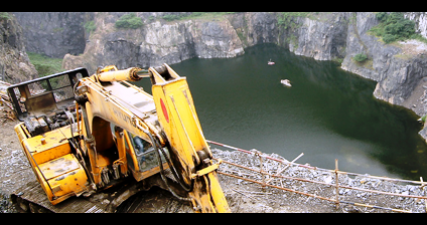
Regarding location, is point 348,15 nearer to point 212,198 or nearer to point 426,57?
point 426,57

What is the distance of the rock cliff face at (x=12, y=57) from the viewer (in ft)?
83.0

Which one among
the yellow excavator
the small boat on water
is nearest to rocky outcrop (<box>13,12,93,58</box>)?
the small boat on water

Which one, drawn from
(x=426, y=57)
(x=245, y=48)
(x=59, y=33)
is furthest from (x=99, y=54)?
(x=426, y=57)

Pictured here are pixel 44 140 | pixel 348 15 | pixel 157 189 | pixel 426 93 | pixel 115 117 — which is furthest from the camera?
pixel 348 15

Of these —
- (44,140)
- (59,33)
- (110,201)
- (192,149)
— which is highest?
(59,33)

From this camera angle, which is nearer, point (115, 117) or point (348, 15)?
point (115, 117)

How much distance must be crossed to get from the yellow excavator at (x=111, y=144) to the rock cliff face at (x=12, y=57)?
1792 cm

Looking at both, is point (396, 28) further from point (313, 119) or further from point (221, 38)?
point (221, 38)

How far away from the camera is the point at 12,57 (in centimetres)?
2700

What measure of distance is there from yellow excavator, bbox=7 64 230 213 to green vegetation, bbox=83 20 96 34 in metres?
37.8

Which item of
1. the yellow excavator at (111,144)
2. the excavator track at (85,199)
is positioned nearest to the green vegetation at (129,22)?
the yellow excavator at (111,144)

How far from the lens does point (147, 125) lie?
4.64 m

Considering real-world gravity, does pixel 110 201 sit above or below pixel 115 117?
below

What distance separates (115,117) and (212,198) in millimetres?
2653
